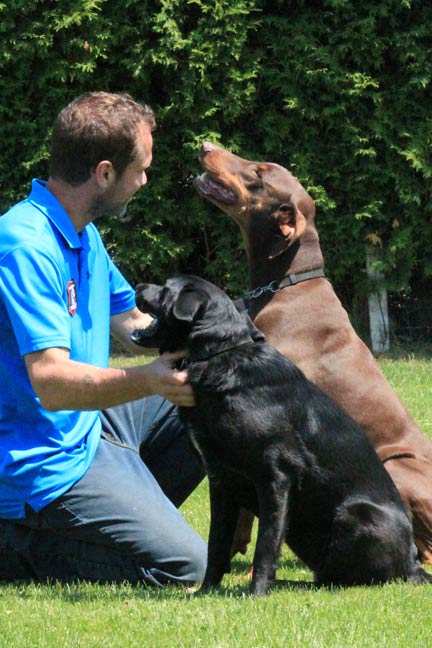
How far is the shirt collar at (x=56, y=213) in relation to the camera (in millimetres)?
4254

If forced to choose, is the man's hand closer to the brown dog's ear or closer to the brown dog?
the brown dog

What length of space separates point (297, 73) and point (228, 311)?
21.6ft

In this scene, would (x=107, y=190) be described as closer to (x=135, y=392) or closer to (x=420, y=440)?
(x=135, y=392)

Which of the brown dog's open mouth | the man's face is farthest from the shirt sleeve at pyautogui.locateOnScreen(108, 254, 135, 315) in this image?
the brown dog's open mouth

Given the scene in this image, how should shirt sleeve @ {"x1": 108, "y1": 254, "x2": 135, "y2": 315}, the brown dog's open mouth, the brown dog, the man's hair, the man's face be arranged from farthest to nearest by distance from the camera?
the brown dog's open mouth → shirt sleeve @ {"x1": 108, "y1": 254, "x2": 135, "y2": 315} → the brown dog → the man's face → the man's hair

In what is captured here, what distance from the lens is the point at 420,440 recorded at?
4.90 metres

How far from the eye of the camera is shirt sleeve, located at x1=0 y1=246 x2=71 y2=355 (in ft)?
12.9

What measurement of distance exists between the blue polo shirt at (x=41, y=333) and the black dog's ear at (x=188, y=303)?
19.4 inches

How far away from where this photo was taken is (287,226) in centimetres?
532

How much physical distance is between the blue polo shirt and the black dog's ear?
492 mm

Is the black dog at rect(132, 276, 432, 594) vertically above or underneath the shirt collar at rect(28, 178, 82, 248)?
underneath

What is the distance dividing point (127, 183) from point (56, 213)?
329mm

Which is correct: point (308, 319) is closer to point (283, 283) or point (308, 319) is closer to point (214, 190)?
point (283, 283)

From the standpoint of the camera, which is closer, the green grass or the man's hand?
the green grass
